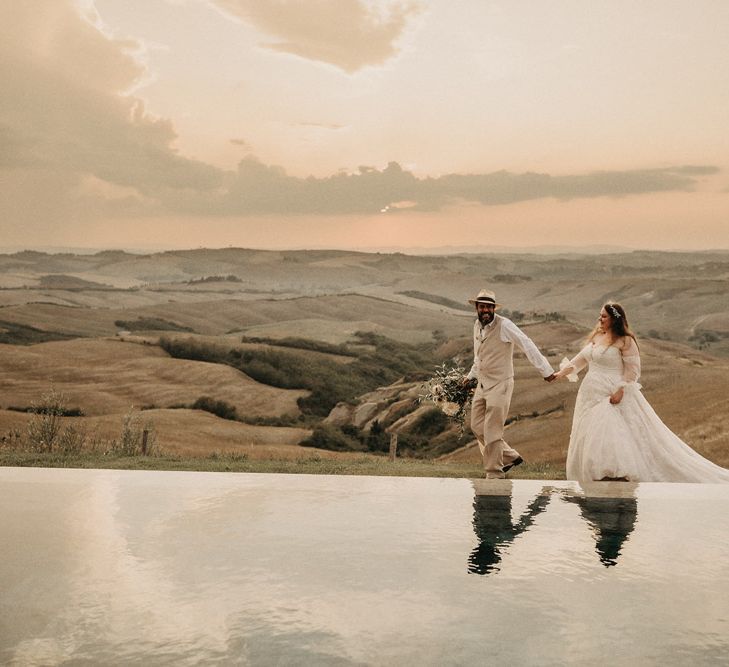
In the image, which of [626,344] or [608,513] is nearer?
[608,513]

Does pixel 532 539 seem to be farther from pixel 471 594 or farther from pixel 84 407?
pixel 84 407

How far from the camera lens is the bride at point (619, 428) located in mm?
9320

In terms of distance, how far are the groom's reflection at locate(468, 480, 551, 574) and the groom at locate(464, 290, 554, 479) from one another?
1.09m

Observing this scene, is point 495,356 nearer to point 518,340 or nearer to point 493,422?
point 518,340

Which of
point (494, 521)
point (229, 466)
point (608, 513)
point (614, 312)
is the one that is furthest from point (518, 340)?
point (229, 466)

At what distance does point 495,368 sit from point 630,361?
1509 mm

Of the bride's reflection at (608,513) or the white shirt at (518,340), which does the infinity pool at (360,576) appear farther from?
the white shirt at (518,340)

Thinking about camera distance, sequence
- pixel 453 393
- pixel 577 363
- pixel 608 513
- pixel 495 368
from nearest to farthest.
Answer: pixel 608 513 → pixel 495 368 → pixel 577 363 → pixel 453 393

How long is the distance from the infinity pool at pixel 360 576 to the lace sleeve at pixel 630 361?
5.75 ft

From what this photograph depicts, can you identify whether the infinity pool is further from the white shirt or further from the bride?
the white shirt

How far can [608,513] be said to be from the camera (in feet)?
23.2

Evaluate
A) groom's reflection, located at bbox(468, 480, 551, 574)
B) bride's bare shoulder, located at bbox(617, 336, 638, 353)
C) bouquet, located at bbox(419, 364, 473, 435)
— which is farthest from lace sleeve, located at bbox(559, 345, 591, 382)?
groom's reflection, located at bbox(468, 480, 551, 574)

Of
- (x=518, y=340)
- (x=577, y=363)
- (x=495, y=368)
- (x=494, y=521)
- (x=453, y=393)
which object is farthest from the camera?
(x=453, y=393)

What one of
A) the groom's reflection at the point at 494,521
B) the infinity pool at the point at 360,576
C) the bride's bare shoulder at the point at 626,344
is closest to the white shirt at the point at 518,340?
the bride's bare shoulder at the point at 626,344
